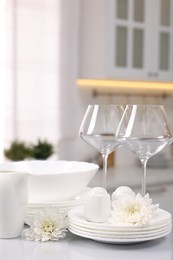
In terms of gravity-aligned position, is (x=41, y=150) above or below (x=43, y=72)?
below

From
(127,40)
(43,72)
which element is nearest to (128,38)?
(127,40)

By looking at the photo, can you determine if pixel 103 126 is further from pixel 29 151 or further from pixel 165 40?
pixel 165 40

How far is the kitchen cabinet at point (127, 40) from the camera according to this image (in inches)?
125

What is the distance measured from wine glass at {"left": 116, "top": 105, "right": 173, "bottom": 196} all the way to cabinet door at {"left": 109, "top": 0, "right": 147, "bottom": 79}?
208 centimetres

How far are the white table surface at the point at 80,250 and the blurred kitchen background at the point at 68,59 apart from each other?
1.95 metres

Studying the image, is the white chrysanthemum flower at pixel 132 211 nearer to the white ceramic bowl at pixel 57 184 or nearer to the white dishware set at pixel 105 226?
the white dishware set at pixel 105 226

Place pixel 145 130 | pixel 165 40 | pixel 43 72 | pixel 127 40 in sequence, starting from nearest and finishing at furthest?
pixel 145 130 < pixel 43 72 < pixel 127 40 < pixel 165 40

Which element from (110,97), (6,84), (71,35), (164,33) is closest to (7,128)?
(6,84)

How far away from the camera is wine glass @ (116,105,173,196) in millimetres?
1104

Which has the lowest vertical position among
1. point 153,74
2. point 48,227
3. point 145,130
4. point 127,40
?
point 48,227

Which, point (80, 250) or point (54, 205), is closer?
point (80, 250)

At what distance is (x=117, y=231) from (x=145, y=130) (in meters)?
0.24

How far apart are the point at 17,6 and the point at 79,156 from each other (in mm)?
1124

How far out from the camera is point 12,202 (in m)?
1.05
